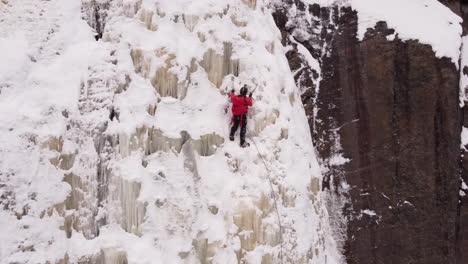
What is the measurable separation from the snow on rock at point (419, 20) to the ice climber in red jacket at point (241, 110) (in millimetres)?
3079

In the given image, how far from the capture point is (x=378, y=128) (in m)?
7.32

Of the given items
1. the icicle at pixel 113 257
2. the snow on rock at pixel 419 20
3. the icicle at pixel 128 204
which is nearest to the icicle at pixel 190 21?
the icicle at pixel 128 204

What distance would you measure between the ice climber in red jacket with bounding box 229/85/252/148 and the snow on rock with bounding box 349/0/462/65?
121 inches

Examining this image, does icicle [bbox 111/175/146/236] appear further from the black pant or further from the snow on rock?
the snow on rock

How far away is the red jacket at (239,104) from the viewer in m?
6.03

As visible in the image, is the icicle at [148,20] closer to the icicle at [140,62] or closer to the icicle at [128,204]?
the icicle at [140,62]

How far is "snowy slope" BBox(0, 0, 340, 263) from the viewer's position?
17.6ft

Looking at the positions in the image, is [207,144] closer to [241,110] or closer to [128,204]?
[241,110]

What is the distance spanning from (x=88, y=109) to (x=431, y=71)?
635 cm

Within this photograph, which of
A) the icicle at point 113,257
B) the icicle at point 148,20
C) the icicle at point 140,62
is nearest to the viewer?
the icicle at point 113,257

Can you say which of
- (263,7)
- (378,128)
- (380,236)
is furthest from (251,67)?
(380,236)

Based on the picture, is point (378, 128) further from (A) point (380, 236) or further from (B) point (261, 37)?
(B) point (261, 37)

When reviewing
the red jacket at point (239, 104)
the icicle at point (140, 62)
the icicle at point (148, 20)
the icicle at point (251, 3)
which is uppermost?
the icicle at point (251, 3)

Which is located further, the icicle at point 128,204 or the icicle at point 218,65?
the icicle at point 218,65
